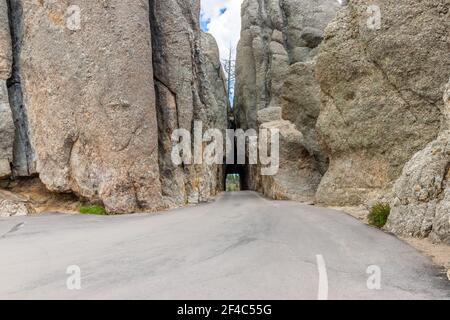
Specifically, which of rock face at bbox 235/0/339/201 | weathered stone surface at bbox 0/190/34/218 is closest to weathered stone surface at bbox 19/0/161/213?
weathered stone surface at bbox 0/190/34/218

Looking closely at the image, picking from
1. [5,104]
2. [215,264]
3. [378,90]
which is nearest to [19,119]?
[5,104]

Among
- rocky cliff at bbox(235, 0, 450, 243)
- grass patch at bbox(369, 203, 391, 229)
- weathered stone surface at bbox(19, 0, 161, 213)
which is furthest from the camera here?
weathered stone surface at bbox(19, 0, 161, 213)

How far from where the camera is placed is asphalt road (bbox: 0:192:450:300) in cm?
565

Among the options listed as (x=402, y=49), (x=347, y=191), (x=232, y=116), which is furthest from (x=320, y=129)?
(x=232, y=116)

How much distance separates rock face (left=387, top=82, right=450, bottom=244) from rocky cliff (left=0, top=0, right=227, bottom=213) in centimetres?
1135

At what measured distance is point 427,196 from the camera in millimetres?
10508

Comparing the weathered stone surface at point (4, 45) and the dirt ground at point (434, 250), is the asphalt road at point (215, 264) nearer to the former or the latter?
the dirt ground at point (434, 250)

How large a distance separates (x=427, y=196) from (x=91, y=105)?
45.5 ft

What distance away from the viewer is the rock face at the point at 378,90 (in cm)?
1781

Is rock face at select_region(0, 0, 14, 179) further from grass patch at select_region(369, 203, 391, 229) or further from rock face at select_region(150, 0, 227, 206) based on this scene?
grass patch at select_region(369, 203, 391, 229)

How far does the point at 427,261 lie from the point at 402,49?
13452 millimetres

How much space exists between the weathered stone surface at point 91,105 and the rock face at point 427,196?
37.2 feet

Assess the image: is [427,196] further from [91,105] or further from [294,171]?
[294,171]
